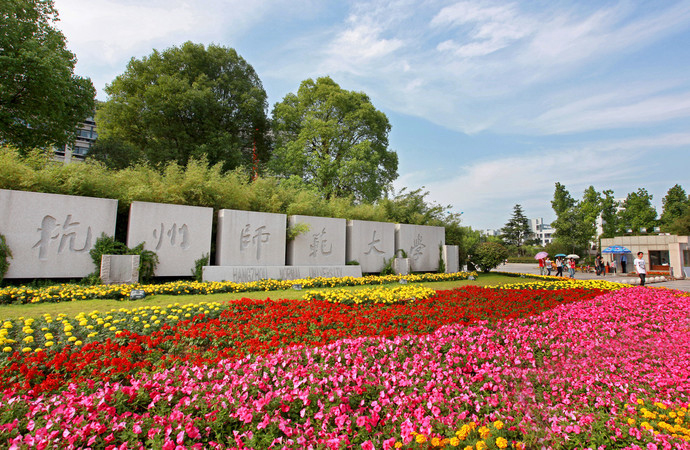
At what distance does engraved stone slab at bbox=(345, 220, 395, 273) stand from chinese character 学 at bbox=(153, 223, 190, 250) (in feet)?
17.4

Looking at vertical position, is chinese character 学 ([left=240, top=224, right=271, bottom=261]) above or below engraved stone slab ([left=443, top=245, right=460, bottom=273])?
above

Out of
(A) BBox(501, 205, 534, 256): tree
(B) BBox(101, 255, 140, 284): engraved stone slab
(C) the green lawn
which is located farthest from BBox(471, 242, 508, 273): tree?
(A) BBox(501, 205, 534, 256): tree

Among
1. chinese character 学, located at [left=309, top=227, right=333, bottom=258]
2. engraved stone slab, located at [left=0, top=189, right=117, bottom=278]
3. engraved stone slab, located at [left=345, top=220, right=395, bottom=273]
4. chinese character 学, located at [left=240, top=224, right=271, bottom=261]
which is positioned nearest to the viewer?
engraved stone slab, located at [left=0, top=189, right=117, bottom=278]

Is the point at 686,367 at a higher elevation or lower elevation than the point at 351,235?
lower

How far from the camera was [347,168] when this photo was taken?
18000 mm

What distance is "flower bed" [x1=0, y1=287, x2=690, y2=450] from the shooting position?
2.01 metres

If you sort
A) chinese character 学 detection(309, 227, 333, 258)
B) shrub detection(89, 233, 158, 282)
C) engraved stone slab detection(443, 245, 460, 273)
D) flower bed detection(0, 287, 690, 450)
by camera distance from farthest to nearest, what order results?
1. engraved stone slab detection(443, 245, 460, 273)
2. chinese character 学 detection(309, 227, 333, 258)
3. shrub detection(89, 233, 158, 282)
4. flower bed detection(0, 287, 690, 450)

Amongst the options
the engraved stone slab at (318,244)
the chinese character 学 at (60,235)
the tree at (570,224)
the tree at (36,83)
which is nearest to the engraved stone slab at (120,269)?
the chinese character 学 at (60,235)

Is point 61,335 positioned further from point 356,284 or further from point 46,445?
point 356,284

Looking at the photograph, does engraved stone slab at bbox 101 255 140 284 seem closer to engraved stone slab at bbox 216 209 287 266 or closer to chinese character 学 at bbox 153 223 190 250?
chinese character 学 at bbox 153 223 190 250

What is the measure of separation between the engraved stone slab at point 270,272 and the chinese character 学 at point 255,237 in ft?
2.02

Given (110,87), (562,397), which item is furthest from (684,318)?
(110,87)

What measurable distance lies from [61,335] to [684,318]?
26.5 feet

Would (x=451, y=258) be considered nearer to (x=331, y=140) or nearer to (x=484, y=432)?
(x=331, y=140)
